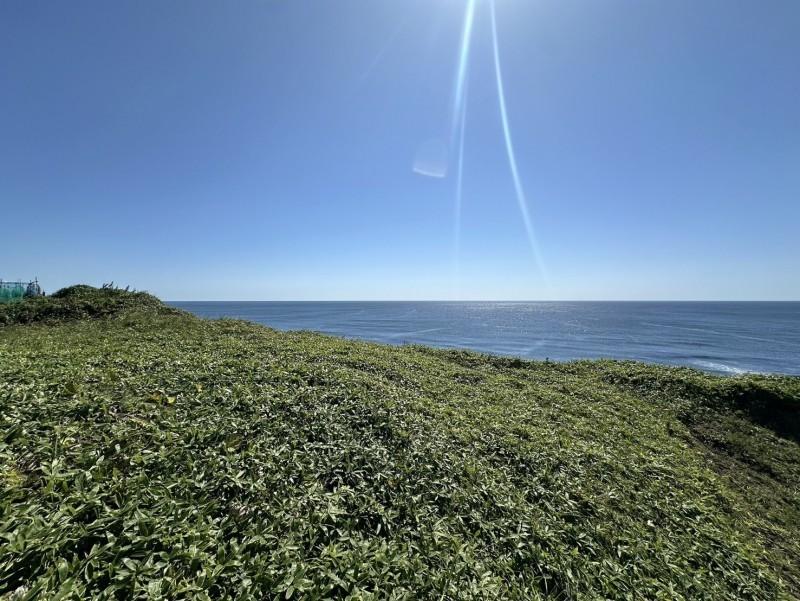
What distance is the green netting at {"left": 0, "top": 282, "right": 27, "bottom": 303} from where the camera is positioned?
63.4 feet

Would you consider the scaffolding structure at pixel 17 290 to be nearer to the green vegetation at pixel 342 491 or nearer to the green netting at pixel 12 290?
the green netting at pixel 12 290

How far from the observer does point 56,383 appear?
5.09 meters

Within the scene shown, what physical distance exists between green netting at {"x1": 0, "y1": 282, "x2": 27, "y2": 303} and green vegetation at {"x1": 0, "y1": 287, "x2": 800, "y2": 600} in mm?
16698

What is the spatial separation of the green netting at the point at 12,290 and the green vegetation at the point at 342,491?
1670 cm

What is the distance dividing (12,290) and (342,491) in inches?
1117

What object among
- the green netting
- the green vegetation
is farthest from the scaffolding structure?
the green vegetation

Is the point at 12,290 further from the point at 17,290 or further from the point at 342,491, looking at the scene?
the point at 342,491

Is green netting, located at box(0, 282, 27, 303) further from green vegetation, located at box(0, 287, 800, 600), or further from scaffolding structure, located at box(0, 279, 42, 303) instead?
green vegetation, located at box(0, 287, 800, 600)

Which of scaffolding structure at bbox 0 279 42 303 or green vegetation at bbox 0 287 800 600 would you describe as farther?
scaffolding structure at bbox 0 279 42 303

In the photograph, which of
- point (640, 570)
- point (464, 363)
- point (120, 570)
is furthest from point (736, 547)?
point (464, 363)

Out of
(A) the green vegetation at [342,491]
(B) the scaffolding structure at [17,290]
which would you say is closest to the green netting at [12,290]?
(B) the scaffolding structure at [17,290]

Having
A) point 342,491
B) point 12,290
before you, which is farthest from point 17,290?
point 342,491

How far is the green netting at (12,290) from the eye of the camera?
63.4ft

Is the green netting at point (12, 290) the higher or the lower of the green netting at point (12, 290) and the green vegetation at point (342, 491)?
the higher
